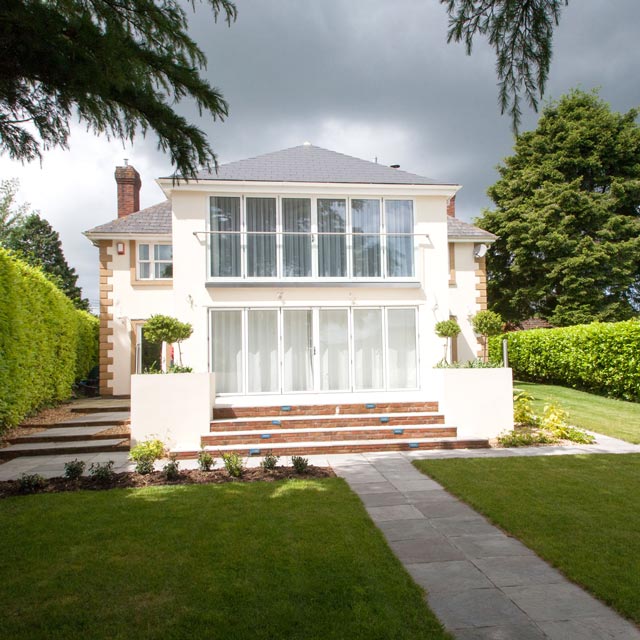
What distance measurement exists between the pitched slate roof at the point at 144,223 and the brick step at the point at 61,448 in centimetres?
857

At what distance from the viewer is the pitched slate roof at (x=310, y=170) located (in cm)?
1296

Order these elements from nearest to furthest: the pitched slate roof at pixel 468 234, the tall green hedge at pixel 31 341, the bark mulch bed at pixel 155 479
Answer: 1. the bark mulch bed at pixel 155 479
2. the tall green hedge at pixel 31 341
3. the pitched slate roof at pixel 468 234

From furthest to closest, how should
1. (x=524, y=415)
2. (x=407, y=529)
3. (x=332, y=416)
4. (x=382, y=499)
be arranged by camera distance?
1. (x=524, y=415)
2. (x=332, y=416)
3. (x=382, y=499)
4. (x=407, y=529)

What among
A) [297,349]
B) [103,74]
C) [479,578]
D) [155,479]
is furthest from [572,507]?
[297,349]

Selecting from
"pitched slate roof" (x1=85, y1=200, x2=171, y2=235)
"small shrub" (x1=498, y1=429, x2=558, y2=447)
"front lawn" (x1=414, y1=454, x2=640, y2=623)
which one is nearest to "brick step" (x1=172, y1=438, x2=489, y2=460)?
"small shrub" (x1=498, y1=429, x2=558, y2=447)

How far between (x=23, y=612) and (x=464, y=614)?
3.12m

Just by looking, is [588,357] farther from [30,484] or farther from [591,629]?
[30,484]

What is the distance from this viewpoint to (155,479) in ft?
24.7

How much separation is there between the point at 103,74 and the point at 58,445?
893 centimetres

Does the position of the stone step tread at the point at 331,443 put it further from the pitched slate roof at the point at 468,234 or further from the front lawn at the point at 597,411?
the pitched slate roof at the point at 468,234

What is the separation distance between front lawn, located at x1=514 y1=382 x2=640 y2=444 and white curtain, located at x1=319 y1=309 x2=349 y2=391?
5.08m

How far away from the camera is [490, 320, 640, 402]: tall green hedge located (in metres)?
14.3

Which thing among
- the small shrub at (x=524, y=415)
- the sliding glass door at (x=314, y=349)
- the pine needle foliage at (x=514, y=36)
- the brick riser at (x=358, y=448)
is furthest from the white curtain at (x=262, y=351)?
the pine needle foliage at (x=514, y=36)

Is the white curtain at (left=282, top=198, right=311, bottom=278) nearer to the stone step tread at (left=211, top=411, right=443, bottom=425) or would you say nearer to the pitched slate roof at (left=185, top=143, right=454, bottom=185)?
the pitched slate roof at (left=185, top=143, right=454, bottom=185)
